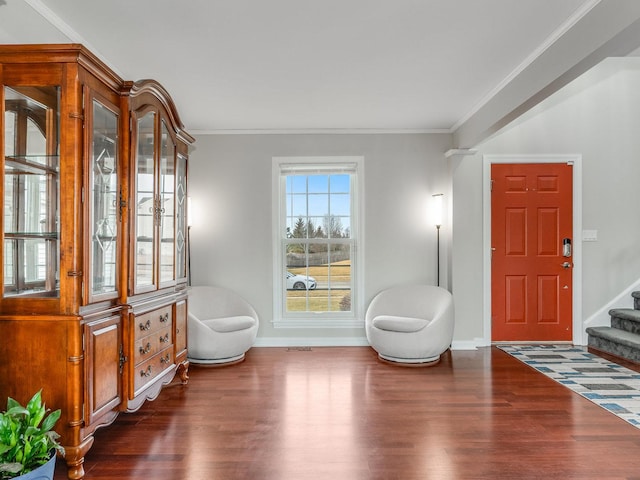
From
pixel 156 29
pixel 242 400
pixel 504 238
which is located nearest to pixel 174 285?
pixel 242 400

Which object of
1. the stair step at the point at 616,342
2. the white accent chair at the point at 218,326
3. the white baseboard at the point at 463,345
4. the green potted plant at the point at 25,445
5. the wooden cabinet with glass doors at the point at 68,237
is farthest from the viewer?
the white baseboard at the point at 463,345

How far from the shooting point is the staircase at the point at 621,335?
4371 millimetres

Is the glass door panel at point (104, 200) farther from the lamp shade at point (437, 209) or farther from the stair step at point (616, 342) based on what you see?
the stair step at point (616, 342)

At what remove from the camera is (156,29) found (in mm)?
2691

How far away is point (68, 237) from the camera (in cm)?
214

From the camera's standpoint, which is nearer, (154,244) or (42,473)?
(42,473)

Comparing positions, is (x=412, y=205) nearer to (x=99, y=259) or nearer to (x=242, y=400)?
(x=242, y=400)

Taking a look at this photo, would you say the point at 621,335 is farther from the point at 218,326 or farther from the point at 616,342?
the point at 218,326

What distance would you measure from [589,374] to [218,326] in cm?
346

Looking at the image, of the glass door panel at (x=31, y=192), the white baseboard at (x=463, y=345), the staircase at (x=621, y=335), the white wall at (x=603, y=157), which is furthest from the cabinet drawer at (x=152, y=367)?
the staircase at (x=621, y=335)

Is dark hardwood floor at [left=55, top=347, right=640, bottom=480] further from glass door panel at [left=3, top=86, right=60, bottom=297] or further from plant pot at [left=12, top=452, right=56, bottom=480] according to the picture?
glass door panel at [left=3, top=86, right=60, bottom=297]

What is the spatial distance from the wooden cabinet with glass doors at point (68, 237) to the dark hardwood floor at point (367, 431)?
0.45m

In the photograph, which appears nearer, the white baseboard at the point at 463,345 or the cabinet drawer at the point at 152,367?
the cabinet drawer at the point at 152,367

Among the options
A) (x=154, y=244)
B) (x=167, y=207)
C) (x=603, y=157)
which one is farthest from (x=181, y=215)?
(x=603, y=157)
